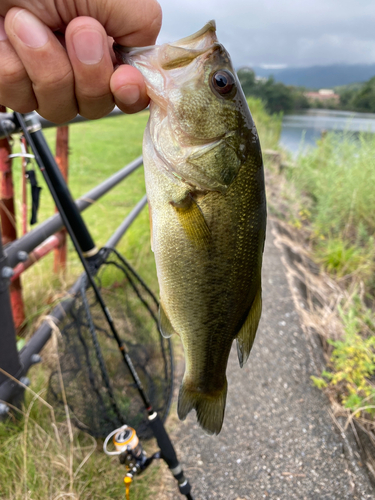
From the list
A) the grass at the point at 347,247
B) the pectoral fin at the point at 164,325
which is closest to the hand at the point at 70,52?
the pectoral fin at the point at 164,325

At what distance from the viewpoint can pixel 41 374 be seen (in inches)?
76.8

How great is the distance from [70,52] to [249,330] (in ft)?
2.79

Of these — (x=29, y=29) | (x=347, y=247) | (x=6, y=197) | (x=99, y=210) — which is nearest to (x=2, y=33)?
(x=29, y=29)

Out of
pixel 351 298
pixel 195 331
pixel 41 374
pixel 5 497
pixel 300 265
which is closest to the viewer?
pixel 195 331

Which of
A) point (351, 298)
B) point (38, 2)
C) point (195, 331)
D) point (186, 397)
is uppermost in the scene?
point (38, 2)

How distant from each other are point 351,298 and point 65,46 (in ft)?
10.8

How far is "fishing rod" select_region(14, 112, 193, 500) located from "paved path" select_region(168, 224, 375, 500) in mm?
498

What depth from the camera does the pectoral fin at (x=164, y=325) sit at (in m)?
1.12

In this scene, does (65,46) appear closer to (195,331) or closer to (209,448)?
(195,331)

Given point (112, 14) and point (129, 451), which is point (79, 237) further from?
point (112, 14)

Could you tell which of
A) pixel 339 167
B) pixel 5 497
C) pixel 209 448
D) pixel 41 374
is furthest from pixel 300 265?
pixel 5 497

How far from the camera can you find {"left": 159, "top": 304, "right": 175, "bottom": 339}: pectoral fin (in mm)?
1120

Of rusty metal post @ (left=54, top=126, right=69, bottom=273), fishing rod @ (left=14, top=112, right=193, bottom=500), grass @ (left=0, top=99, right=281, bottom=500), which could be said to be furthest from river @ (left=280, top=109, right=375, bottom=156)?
fishing rod @ (left=14, top=112, right=193, bottom=500)

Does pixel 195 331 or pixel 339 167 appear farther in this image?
pixel 339 167
